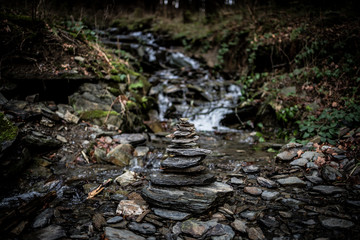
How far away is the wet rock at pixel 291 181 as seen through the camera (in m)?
3.14

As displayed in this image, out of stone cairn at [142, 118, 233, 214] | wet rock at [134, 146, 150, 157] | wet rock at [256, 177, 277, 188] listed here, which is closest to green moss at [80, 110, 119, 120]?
wet rock at [134, 146, 150, 157]

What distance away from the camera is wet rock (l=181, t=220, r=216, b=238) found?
85.2 inches

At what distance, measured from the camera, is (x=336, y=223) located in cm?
215

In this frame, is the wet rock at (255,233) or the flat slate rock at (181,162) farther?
the flat slate rock at (181,162)

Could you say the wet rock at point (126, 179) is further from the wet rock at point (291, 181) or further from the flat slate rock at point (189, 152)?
the wet rock at point (291, 181)

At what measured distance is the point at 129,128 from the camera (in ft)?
19.7

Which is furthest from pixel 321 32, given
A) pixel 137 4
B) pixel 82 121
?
pixel 137 4

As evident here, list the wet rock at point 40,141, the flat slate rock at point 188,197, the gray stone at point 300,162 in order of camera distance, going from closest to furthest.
→ the flat slate rock at point 188,197 < the gray stone at point 300,162 < the wet rock at point 40,141

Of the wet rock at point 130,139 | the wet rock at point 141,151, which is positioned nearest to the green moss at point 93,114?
the wet rock at point 130,139

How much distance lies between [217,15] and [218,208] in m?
15.5

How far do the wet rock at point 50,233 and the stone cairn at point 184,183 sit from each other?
112cm

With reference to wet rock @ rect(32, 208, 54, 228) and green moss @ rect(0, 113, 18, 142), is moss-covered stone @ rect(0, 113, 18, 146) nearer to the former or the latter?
green moss @ rect(0, 113, 18, 142)

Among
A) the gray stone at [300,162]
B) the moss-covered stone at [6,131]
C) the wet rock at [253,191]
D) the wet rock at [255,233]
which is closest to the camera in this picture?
the wet rock at [255,233]

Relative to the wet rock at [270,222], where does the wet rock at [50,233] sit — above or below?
above
